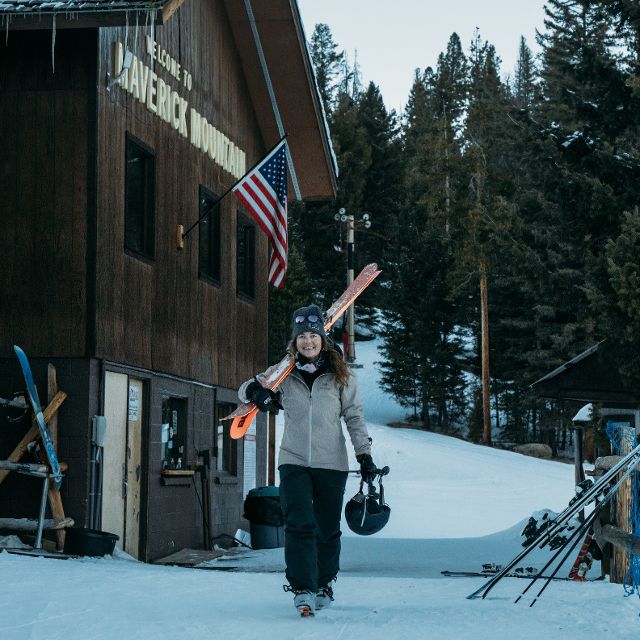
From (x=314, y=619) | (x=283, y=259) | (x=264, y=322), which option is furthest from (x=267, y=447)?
(x=314, y=619)

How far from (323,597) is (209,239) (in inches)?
447

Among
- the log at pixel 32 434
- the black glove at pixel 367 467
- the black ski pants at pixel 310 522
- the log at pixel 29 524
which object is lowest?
the log at pixel 29 524

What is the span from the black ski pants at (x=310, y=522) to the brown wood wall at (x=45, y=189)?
19.0 ft

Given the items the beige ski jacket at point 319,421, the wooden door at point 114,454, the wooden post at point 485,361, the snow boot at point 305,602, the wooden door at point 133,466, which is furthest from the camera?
the wooden post at point 485,361

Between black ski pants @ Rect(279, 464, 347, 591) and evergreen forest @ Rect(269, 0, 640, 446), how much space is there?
28.2 feet

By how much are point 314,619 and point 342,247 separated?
208 feet

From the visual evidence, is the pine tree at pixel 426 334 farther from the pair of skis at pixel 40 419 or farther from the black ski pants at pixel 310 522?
the black ski pants at pixel 310 522

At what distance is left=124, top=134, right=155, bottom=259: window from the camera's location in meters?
14.7

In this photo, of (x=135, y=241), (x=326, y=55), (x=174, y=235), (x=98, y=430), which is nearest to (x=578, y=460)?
(x=174, y=235)

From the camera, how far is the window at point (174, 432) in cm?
1620

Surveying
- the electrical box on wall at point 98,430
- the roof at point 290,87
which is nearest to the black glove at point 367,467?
the electrical box on wall at point 98,430

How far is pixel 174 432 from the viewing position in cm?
1681

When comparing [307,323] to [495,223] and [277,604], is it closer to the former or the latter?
[277,604]

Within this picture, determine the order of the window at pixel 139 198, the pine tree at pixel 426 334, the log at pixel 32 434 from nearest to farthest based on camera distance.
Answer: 1. the log at pixel 32 434
2. the window at pixel 139 198
3. the pine tree at pixel 426 334
